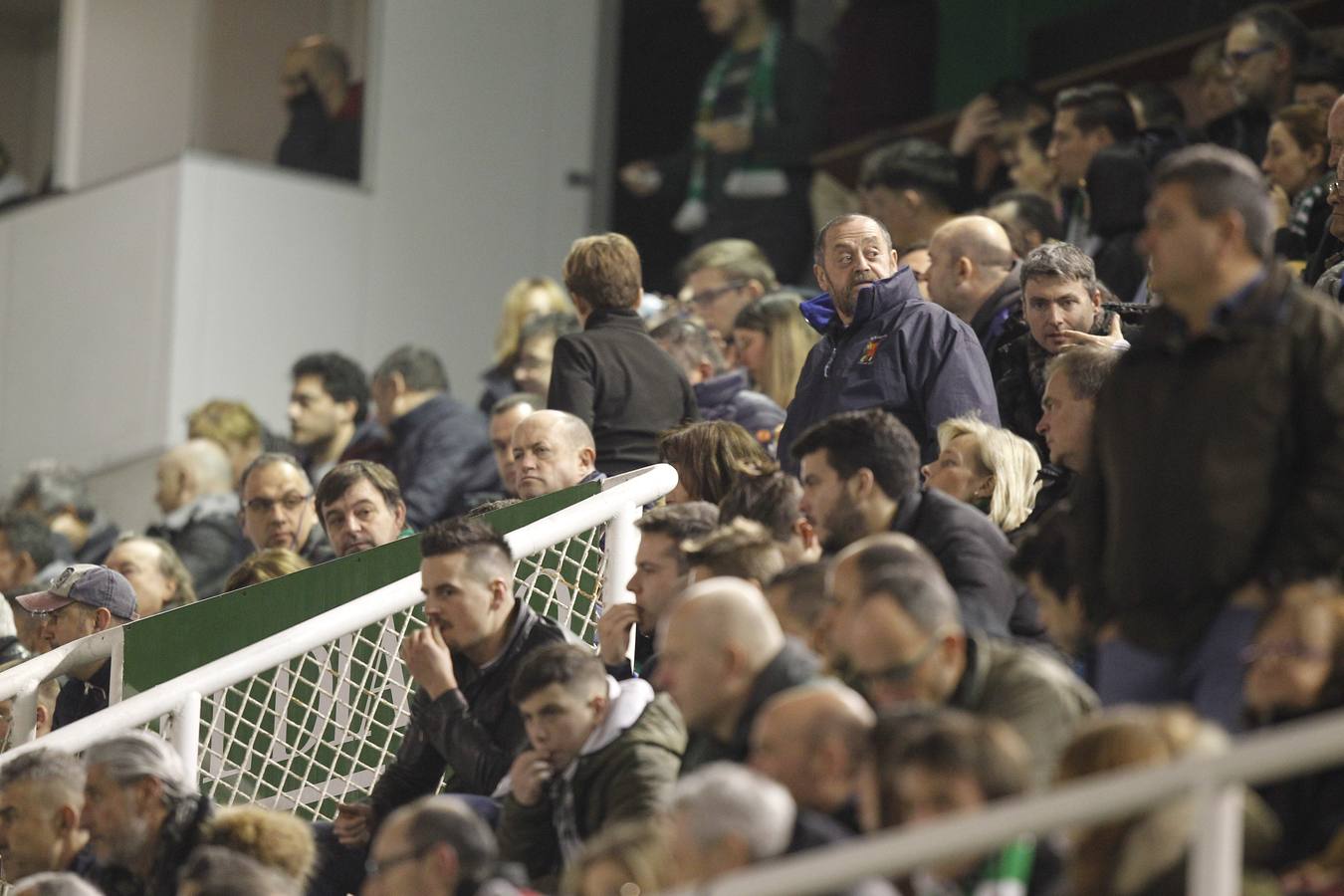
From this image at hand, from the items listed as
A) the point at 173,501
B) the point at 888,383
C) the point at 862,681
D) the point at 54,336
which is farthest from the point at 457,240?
the point at 862,681

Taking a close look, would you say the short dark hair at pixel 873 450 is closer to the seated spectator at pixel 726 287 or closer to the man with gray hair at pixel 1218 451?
the man with gray hair at pixel 1218 451

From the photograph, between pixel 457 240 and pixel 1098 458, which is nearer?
pixel 1098 458

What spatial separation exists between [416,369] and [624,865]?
5.87m

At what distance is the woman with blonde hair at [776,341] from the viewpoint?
8445 millimetres

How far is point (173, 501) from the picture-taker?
32.0 ft

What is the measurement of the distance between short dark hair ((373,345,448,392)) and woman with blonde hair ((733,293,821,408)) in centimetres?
176

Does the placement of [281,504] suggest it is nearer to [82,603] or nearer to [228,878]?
[82,603]

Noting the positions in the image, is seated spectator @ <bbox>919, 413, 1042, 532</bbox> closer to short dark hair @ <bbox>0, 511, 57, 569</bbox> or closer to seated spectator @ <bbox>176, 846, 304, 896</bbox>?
seated spectator @ <bbox>176, 846, 304, 896</bbox>

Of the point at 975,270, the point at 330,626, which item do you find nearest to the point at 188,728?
the point at 330,626

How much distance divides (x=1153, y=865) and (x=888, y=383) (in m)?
3.11

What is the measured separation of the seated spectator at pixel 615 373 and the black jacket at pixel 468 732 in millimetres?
1754

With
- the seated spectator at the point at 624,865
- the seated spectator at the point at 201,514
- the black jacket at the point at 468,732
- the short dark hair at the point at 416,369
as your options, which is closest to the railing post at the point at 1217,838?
the seated spectator at the point at 624,865

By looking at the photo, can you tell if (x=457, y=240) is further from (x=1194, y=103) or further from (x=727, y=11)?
(x=1194, y=103)

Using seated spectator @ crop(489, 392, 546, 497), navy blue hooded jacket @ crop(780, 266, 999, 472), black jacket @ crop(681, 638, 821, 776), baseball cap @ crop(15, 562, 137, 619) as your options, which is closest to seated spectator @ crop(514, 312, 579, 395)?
seated spectator @ crop(489, 392, 546, 497)
